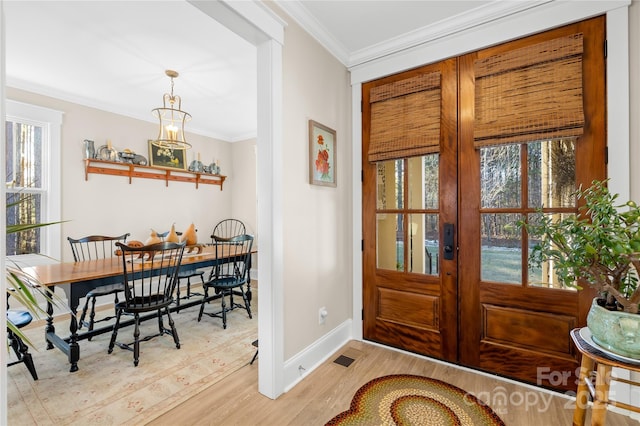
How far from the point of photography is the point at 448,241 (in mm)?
2268

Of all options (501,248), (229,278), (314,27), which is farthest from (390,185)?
(229,278)

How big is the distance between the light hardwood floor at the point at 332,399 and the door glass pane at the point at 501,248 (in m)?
0.73

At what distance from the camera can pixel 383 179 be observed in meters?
2.59

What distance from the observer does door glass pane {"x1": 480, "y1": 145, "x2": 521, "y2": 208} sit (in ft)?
6.73

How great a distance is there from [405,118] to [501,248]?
1253 mm

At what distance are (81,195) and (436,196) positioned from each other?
13.8 ft

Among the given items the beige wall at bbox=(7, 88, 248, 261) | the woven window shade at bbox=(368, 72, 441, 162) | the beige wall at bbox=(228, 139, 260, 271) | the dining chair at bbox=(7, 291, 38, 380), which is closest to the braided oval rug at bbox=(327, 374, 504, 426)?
the woven window shade at bbox=(368, 72, 441, 162)

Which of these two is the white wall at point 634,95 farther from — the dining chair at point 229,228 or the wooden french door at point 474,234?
the dining chair at point 229,228

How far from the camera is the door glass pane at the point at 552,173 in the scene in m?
1.89

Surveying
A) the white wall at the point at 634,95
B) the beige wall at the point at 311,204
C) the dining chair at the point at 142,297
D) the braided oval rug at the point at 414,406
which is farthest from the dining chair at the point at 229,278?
the white wall at the point at 634,95

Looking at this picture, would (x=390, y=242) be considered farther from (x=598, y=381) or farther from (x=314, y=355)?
(x=598, y=381)

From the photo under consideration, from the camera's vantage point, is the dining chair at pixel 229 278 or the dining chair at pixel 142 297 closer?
the dining chair at pixel 142 297

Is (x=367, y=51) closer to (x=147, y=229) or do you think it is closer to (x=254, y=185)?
(x=254, y=185)

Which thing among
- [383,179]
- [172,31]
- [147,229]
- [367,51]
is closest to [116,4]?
[172,31]
